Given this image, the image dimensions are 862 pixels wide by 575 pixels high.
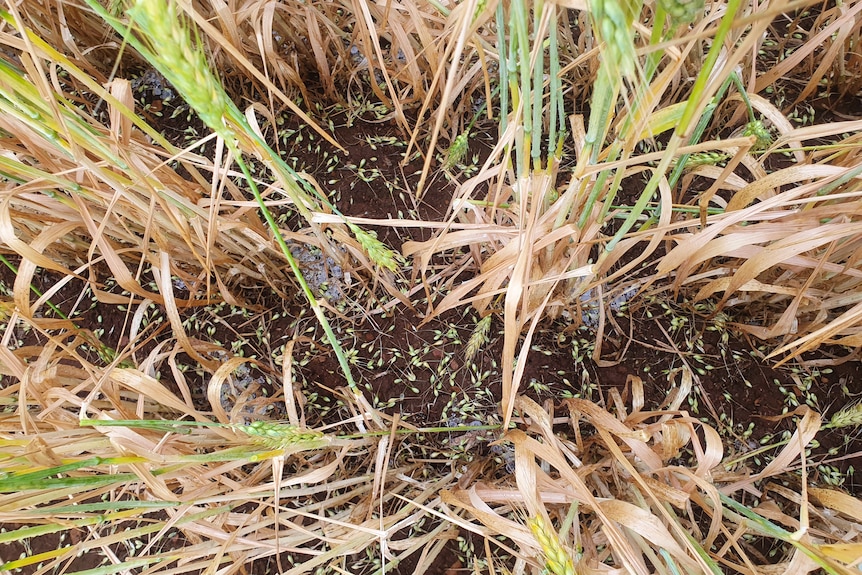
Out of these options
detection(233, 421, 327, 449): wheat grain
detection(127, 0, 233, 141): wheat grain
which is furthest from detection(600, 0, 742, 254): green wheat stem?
detection(233, 421, 327, 449): wheat grain

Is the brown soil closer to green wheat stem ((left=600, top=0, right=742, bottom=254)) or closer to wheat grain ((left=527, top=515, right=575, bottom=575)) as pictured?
wheat grain ((left=527, top=515, right=575, bottom=575))

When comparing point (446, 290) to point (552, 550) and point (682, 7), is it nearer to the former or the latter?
point (552, 550)

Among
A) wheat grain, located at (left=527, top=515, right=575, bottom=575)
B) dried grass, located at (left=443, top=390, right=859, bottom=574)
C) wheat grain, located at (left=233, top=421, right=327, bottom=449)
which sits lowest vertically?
dried grass, located at (left=443, top=390, right=859, bottom=574)

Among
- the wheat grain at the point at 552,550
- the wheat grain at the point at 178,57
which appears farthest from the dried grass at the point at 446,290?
the wheat grain at the point at 178,57

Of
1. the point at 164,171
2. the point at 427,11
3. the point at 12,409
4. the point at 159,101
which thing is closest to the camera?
the point at 164,171

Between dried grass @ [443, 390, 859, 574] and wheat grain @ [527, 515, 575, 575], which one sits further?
dried grass @ [443, 390, 859, 574]

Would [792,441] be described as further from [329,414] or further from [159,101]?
[159,101]

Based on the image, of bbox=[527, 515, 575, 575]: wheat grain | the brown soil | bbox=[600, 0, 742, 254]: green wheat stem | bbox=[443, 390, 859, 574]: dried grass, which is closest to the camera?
bbox=[600, 0, 742, 254]: green wheat stem

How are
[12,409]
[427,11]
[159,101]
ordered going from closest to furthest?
[12,409] → [427,11] → [159,101]

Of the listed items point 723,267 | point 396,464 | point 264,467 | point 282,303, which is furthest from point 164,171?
point 723,267

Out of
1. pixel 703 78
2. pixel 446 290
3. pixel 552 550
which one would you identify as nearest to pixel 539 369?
pixel 446 290

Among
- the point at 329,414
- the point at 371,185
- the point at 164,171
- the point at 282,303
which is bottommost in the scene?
the point at 329,414
